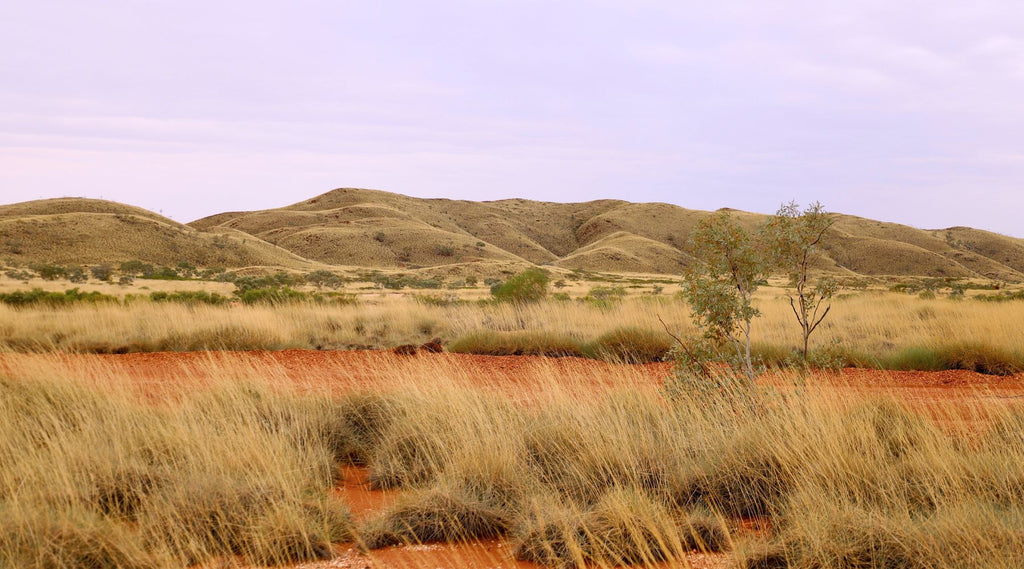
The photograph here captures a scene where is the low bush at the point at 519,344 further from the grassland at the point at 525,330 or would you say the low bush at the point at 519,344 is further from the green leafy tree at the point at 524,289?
the green leafy tree at the point at 524,289

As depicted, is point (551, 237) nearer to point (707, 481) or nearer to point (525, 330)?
point (525, 330)

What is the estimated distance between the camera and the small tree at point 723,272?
7.96 m

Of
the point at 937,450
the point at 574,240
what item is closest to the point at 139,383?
the point at 937,450

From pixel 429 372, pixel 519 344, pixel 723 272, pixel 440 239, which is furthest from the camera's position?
pixel 440 239

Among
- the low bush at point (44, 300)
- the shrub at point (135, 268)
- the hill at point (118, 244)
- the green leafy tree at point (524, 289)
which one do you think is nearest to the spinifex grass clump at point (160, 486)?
the green leafy tree at point (524, 289)

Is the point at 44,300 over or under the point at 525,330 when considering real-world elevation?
over

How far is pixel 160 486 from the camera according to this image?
17.3 ft

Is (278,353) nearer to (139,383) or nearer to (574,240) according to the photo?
(139,383)

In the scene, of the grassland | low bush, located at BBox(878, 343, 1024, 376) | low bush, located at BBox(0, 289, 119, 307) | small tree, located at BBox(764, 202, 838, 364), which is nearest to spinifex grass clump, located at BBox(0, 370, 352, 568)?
small tree, located at BBox(764, 202, 838, 364)

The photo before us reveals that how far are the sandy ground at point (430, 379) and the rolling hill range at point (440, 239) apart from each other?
113 feet

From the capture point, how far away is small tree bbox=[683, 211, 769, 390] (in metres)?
7.96

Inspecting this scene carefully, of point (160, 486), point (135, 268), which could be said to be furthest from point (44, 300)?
point (135, 268)

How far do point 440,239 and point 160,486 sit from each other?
317 feet

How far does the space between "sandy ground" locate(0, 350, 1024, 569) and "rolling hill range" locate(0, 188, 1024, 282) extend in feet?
113
